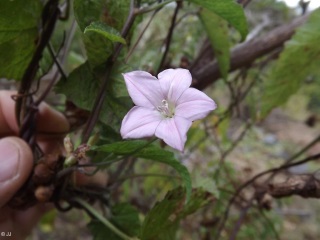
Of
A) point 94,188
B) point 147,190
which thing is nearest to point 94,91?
point 94,188

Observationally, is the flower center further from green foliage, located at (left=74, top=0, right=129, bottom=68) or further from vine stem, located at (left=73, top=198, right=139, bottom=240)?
vine stem, located at (left=73, top=198, right=139, bottom=240)

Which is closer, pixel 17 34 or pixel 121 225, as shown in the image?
pixel 17 34

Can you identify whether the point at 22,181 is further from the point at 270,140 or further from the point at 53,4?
the point at 270,140

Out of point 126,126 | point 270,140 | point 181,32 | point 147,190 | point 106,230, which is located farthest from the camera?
point 270,140

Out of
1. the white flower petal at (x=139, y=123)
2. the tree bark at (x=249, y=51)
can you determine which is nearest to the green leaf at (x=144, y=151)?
the white flower petal at (x=139, y=123)

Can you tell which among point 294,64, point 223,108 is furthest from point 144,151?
point 223,108

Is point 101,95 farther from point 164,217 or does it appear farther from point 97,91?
point 164,217

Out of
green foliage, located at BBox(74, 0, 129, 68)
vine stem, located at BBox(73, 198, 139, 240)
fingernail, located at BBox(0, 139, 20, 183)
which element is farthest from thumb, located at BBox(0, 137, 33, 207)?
green foliage, located at BBox(74, 0, 129, 68)
